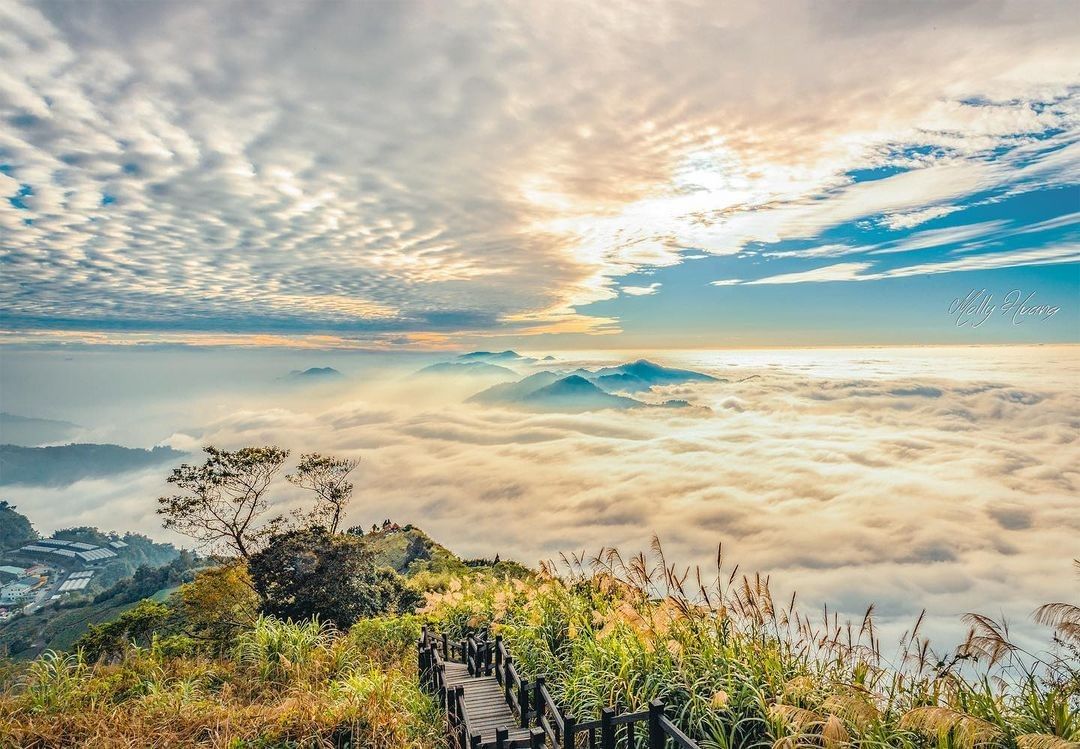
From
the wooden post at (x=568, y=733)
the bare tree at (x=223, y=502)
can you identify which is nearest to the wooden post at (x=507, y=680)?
the wooden post at (x=568, y=733)

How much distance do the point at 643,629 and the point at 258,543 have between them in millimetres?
20669

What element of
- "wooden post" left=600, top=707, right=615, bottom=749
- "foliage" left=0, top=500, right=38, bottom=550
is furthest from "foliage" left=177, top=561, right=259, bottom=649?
"foliage" left=0, top=500, right=38, bottom=550

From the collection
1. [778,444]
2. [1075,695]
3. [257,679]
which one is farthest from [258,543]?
A: [778,444]

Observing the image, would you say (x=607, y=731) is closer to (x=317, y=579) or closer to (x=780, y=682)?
(x=780, y=682)

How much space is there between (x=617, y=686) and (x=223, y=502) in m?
23.4

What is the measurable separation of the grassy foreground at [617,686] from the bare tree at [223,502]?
1318cm

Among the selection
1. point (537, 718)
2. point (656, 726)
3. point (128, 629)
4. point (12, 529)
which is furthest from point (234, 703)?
point (12, 529)

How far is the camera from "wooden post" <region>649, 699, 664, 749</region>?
4301mm

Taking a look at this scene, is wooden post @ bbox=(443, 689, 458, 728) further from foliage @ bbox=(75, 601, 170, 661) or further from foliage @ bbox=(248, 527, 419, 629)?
foliage @ bbox=(248, 527, 419, 629)

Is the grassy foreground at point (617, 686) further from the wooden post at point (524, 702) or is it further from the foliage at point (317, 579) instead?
the foliage at point (317, 579)

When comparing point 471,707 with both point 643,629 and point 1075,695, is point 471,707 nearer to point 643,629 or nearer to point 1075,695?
point 643,629

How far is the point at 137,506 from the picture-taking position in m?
187

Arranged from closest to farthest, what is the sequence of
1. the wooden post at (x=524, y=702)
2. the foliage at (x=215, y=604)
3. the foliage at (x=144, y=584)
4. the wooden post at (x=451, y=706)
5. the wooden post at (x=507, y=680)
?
the wooden post at (x=524, y=702) < the wooden post at (x=451, y=706) < the wooden post at (x=507, y=680) < the foliage at (x=215, y=604) < the foliage at (x=144, y=584)

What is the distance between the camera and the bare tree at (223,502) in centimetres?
2355
